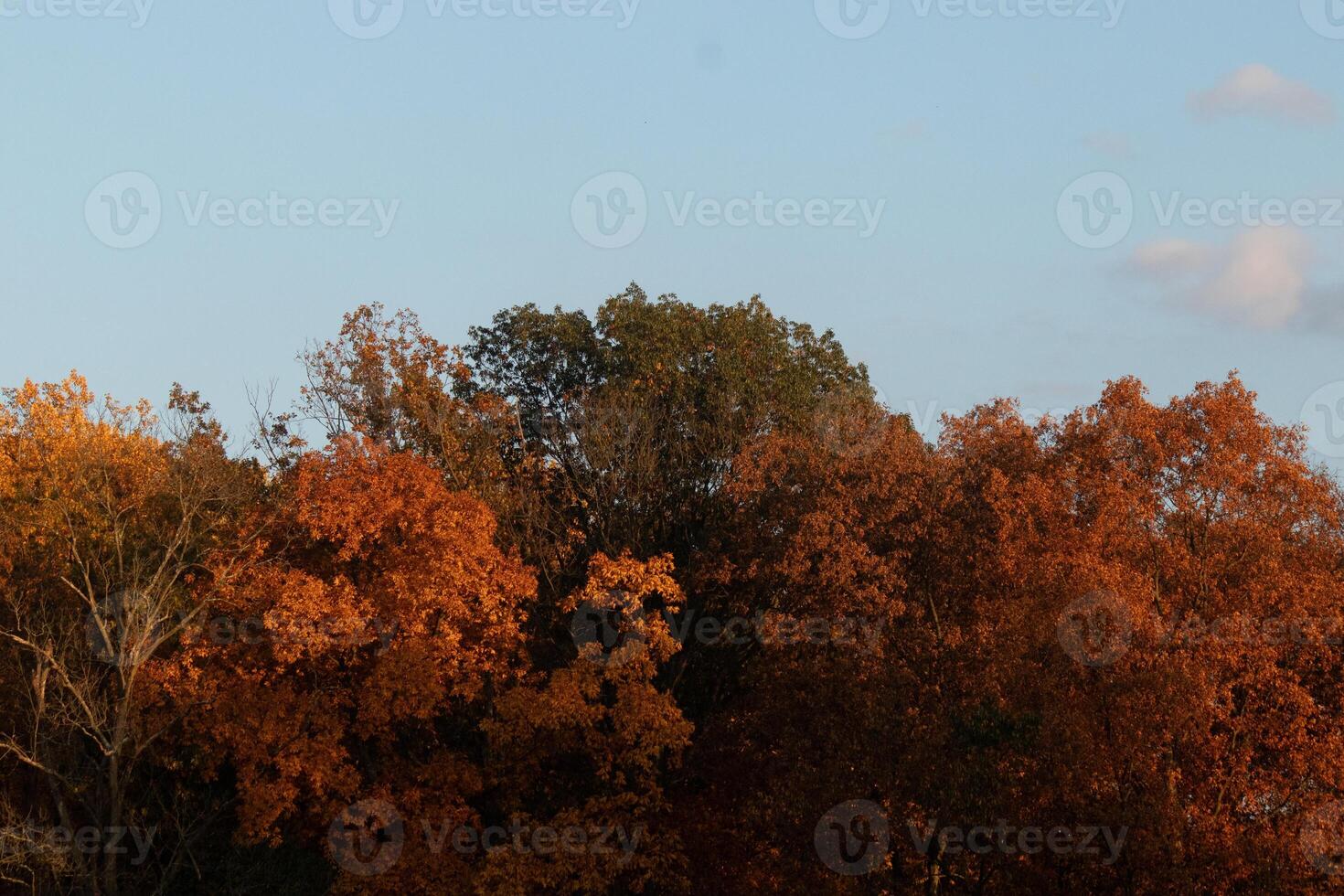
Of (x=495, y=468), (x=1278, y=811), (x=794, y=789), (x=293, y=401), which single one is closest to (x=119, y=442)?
(x=293, y=401)

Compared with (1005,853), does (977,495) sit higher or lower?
higher

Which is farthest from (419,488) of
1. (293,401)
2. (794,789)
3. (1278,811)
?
(1278,811)

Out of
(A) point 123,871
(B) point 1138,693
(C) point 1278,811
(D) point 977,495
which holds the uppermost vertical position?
(D) point 977,495

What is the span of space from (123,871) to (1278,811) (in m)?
27.8

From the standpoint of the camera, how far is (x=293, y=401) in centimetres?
4866

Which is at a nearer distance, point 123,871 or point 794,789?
point 794,789

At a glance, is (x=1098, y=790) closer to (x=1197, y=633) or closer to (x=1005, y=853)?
(x=1005, y=853)

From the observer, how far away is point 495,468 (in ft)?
150

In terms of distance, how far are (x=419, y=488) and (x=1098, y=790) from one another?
764 inches

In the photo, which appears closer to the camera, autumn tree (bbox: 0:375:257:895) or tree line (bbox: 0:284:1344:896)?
tree line (bbox: 0:284:1344:896)

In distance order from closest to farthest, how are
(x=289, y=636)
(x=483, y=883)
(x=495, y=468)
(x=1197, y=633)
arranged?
(x=1197, y=633) → (x=483, y=883) → (x=289, y=636) → (x=495, y=468)

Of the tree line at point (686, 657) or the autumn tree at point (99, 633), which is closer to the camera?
the tree line at point (686, 657)

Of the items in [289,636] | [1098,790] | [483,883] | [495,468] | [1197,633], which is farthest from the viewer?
[495,468]

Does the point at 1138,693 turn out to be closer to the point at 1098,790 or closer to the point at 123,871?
the point at 1098,790
